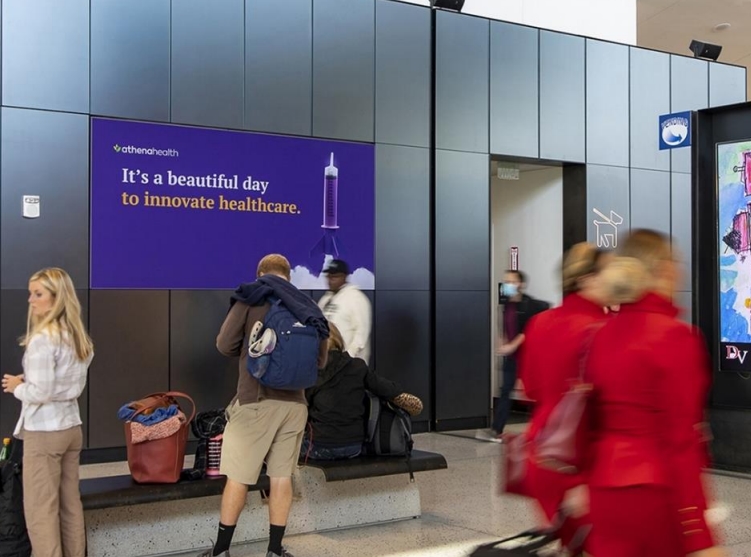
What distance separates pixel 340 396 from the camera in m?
6.19

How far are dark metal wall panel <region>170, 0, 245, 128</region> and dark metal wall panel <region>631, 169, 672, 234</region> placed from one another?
575cm

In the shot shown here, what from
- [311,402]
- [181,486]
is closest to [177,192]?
[311,402]

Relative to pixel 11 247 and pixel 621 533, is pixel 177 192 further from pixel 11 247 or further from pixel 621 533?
pixel 621 533

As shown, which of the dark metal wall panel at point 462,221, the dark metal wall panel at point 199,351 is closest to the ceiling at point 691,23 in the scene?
the dark metal wall panel at point 462,221

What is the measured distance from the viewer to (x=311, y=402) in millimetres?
6234

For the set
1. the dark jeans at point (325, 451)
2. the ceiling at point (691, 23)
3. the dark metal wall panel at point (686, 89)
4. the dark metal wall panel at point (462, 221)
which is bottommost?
the dark jeans at point (325, 451)

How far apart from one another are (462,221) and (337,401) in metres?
5.59

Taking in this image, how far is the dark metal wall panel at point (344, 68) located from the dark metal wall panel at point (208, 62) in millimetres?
887

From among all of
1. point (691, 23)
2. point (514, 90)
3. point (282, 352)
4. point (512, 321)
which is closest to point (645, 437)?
point (282, 352)

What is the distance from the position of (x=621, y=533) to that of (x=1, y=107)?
726 centimetres

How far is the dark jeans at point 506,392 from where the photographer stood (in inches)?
403

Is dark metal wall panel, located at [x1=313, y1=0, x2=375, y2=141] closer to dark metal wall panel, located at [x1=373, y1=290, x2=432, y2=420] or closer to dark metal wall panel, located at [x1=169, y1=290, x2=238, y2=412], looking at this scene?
dark metal wall panel, located at [x1=373, y1=290, x2=432, y2=420]

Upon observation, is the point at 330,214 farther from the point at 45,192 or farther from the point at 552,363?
the point at 552,363

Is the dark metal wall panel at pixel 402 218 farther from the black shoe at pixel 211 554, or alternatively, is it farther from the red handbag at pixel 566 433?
the red handbag at pixel 566 433
